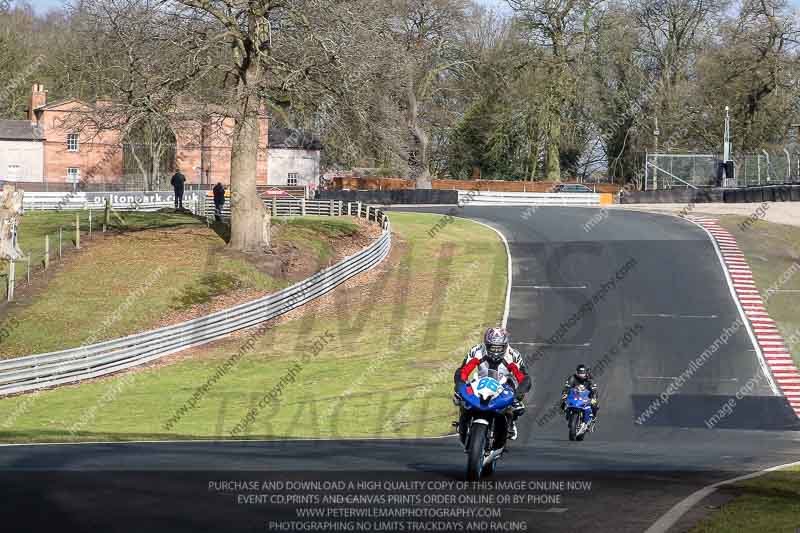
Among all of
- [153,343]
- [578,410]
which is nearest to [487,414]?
[578,410]

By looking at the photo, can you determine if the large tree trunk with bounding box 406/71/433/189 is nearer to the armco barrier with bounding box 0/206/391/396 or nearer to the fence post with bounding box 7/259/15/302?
the armco barrier with bounding box 0/206/391/396

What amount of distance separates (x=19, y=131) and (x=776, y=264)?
61.8 metres

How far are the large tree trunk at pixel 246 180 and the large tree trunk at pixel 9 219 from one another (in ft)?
26.8

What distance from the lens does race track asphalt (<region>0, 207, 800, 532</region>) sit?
354 inches

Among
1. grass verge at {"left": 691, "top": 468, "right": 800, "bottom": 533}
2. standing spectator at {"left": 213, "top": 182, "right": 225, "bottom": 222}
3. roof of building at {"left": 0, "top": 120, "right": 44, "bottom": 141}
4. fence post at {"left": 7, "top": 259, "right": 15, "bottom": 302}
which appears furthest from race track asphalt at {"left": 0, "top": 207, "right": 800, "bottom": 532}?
roof of building at {"left": 0, "top": 120, "right": 44, "bottom": 141}

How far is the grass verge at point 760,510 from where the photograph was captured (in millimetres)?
8188

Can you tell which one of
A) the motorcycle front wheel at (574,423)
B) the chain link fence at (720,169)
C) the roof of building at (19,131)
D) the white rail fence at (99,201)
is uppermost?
the roof of building at (19,131)

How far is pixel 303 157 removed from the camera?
304 feet

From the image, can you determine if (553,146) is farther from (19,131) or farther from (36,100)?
(19,131)

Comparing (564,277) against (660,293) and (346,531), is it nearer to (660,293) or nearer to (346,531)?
(660,293)

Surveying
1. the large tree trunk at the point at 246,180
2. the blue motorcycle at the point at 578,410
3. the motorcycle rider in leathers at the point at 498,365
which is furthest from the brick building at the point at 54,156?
the motorcycle rider in leathers at the point at 498,365

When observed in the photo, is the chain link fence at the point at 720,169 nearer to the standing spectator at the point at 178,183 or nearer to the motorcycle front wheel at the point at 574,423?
the standing spectator at the point at 178,183

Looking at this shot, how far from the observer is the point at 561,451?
15.6m

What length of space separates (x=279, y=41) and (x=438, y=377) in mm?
16492
